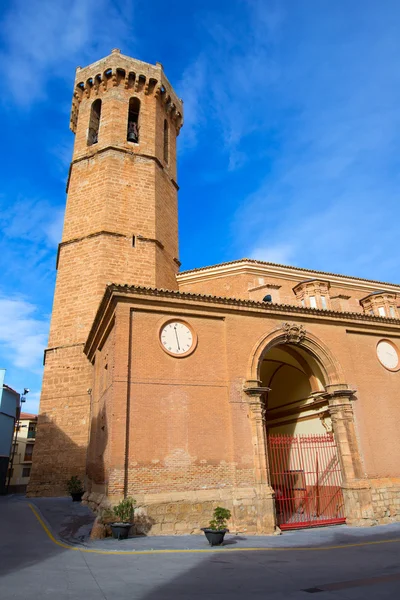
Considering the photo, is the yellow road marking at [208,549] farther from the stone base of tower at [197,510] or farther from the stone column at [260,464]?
the stone column at [260,464]

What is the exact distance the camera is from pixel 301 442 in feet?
40.9

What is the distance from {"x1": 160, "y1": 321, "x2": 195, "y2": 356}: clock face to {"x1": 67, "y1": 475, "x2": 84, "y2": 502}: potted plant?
7.44 metres

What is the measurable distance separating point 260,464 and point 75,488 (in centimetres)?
780

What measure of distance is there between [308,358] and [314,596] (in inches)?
369

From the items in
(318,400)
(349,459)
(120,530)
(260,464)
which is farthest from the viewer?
(318,400)

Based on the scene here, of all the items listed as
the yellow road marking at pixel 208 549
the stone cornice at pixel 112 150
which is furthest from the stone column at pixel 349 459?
the stone cornice at pixel 112 150

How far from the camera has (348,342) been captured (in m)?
14.1

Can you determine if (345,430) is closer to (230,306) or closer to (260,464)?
(260,464)

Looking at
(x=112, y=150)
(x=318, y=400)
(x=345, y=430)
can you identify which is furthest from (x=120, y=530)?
(x=112, y=150)

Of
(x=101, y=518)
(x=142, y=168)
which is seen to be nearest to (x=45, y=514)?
(x=101, y=518)

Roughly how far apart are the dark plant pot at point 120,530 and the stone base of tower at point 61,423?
7.81 metres

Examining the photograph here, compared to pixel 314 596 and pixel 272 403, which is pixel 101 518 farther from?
pixel 272 403

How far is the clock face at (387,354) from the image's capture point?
14617mm

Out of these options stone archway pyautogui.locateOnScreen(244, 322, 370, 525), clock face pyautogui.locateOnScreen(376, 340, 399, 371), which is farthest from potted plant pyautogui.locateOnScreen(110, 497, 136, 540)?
clock face pyautogui.locateOnScreen(376, 340, 399, 371)
